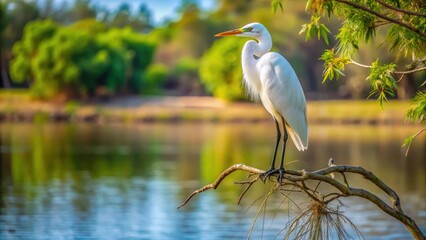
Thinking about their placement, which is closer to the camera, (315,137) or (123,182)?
(123,182)

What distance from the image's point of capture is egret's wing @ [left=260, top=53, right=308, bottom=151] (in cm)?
1015

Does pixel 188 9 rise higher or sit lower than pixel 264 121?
higher

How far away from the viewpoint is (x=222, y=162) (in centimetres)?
3341

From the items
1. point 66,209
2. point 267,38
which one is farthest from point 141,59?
point 267,38

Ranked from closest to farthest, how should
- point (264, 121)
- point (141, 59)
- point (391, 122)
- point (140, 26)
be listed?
point (391, 122), point (264, 121), point (141, 59), point (140, 26)

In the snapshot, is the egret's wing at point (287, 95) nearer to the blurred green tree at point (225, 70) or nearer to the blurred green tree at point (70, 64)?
the blurred green tree at point (225, 70)

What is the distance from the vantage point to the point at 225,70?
68812 millimetres

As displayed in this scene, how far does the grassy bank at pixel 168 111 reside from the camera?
5781 centimetres

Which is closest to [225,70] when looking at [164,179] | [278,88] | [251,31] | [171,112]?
[171,112]

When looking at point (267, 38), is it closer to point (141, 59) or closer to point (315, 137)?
point (315, 137)

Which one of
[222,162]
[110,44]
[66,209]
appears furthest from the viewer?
[110,44]

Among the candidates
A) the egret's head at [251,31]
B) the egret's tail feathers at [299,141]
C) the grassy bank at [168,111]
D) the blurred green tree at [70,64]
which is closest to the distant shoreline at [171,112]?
the grassy bank at [168,111]

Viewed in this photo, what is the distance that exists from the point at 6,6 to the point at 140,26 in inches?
1555

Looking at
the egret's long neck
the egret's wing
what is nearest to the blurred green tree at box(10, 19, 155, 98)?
the egret's long neck
